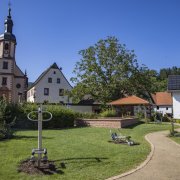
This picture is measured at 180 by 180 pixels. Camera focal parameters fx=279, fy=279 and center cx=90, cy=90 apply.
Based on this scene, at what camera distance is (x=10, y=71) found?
5781 cm

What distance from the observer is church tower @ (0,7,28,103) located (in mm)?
56906

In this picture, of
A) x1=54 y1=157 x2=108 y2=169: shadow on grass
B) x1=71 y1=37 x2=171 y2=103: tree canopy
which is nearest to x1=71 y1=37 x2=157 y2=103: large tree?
x1=71 y1=37 x2=171 y2=103: tree canopy

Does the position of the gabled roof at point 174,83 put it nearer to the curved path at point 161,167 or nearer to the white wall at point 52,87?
the curved path at point 161,167

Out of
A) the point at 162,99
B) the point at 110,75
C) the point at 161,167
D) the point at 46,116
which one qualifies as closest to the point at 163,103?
the point at 162,99

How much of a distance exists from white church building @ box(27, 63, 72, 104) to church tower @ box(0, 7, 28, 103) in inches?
134

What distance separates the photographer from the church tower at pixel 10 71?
5691 centimetres

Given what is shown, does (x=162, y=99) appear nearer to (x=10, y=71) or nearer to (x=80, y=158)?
(x=10, y=71)

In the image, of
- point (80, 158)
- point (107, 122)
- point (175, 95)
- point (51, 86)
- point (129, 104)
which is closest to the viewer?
point (80, 158)

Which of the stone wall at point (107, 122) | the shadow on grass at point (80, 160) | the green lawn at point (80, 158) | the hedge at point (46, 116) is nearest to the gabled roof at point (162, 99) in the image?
the stone wall at point (107, 122)

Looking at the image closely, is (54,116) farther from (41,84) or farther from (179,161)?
(41,84)

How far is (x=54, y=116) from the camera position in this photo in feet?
79.7

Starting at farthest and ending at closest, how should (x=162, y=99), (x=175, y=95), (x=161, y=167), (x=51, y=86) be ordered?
(x=162, y=99), (x=51, y=86), (x=175, y=95), (x=161, y=167)

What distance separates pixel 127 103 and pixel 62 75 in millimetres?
26431

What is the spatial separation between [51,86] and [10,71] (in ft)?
29.7
